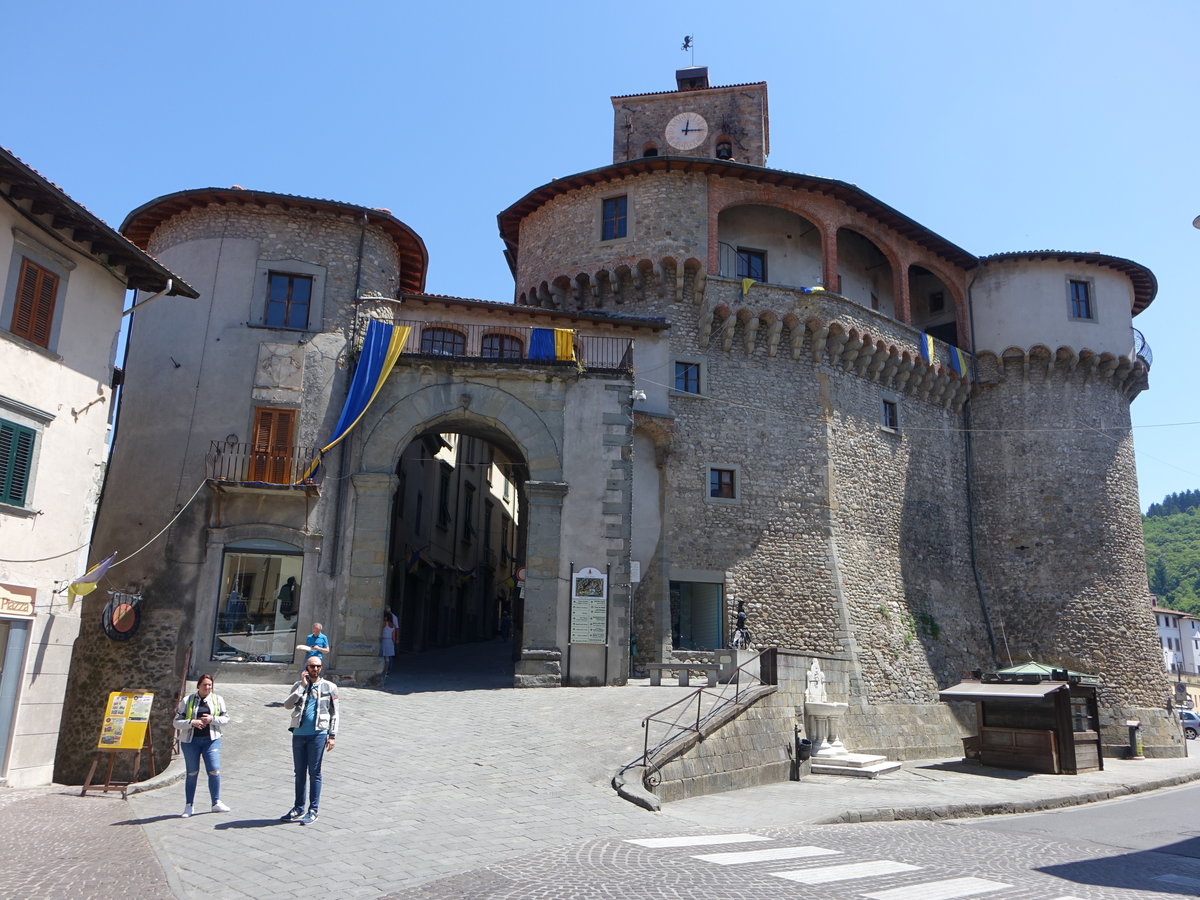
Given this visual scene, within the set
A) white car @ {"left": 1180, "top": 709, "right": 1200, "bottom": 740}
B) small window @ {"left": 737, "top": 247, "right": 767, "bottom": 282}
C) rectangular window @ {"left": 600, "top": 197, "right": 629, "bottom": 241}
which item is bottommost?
white car @ {"left": 1180, "top": 709, "right": 1200, "bottom": 740}

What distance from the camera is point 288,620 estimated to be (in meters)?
20.9

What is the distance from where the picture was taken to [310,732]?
1003 cm

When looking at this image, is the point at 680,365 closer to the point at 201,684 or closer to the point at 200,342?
the point at 200,342

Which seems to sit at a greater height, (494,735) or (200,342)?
(200,342)

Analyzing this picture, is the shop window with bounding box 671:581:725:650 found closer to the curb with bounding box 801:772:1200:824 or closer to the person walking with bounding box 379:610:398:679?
the person walking with bounding box 379:610:398:679

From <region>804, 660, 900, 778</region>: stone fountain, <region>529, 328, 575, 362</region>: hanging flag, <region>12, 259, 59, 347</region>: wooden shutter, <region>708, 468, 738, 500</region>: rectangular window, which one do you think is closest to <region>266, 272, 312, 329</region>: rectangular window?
<region>529, 328, 575, 362</region>: hanging flag

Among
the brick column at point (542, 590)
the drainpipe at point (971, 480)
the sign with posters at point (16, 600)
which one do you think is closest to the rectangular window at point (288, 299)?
the brick column at point (542, 590)

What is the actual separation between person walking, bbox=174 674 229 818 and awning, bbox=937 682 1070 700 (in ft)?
50.2

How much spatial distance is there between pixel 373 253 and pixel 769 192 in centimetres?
1404

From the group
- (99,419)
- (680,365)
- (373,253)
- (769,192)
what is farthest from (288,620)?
(769,192)

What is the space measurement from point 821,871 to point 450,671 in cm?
1657

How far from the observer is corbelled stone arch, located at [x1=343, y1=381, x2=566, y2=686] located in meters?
21.2

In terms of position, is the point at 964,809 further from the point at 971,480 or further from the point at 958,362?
the point at 958,362

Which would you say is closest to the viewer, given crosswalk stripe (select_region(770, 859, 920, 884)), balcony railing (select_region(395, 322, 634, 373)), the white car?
crosswalk stripe (select_region(770, 859, 920, 884))
